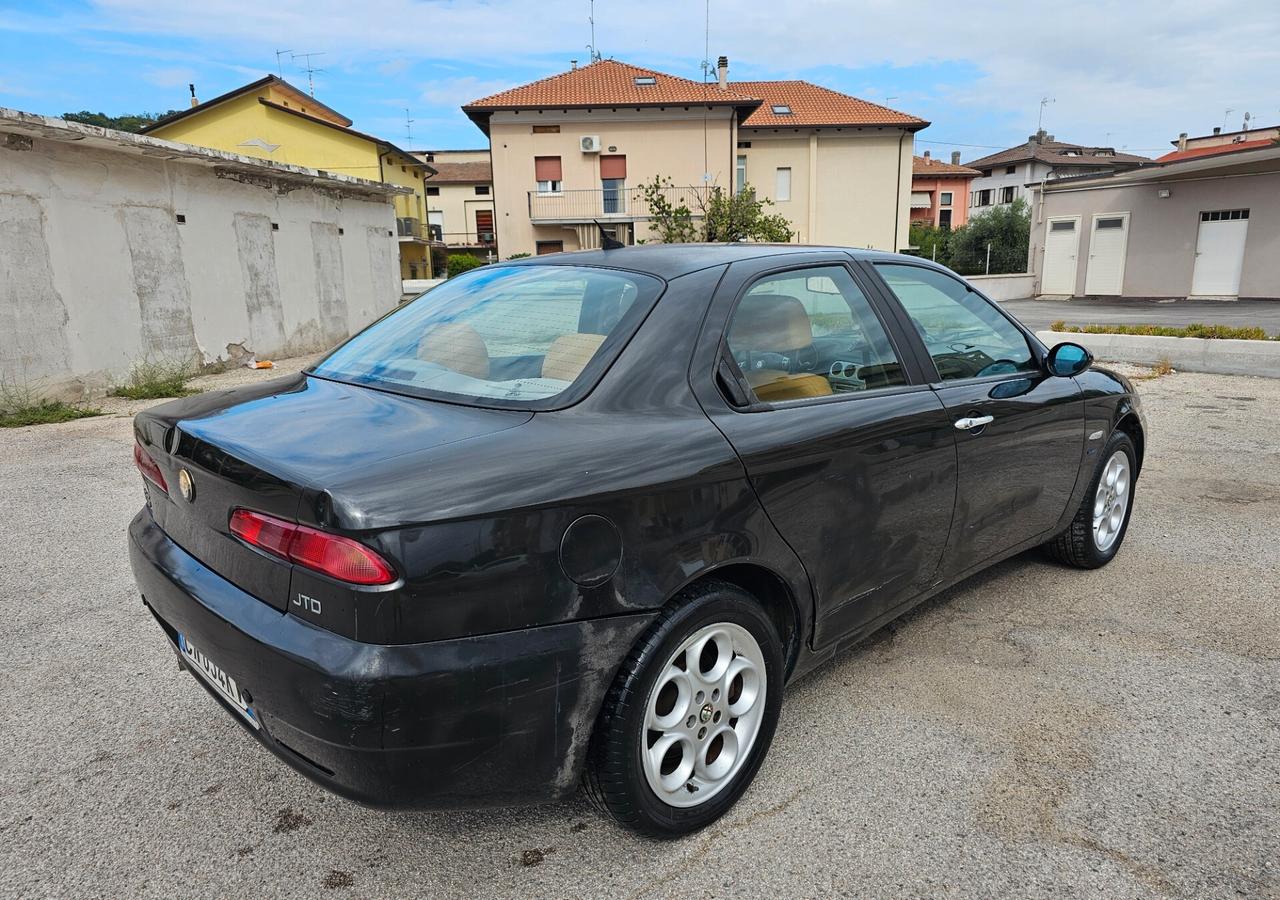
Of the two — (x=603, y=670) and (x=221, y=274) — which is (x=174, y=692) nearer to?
(x=603, y=670)

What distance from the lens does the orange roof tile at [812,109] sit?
1615 inches

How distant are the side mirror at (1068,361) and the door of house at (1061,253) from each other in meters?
28.9

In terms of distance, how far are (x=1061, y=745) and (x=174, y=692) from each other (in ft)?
10.3

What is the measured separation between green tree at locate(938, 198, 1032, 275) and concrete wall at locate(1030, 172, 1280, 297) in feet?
49.9

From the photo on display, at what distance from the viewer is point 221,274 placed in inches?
519

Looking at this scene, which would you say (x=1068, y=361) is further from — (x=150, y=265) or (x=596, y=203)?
(x=596, y=203)

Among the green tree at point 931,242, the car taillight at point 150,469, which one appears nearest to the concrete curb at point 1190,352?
the car taillight at point 150,469

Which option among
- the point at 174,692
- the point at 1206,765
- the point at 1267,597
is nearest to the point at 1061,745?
the point at 1206,765

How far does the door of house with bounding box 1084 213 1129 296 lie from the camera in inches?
1071

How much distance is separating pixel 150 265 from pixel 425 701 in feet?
40.0

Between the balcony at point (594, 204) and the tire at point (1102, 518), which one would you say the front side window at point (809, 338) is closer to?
the tire at point (1102, 518)

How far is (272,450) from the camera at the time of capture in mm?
1943

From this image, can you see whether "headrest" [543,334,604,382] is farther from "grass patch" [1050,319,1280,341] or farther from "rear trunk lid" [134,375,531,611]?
"grass patch" [1050,319,1280,341]

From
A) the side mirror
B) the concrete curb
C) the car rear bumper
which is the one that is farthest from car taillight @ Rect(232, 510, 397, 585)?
the concrete curb
